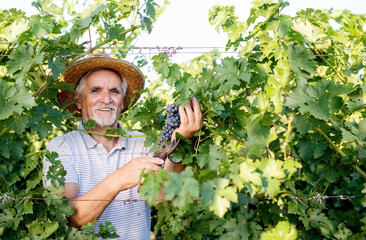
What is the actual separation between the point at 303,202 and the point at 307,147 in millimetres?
300

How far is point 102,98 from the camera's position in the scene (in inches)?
119

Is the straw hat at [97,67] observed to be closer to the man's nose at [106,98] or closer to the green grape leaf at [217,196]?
the man's nose at [106,98]

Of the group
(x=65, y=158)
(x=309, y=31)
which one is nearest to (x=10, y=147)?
(x=65, y=158)

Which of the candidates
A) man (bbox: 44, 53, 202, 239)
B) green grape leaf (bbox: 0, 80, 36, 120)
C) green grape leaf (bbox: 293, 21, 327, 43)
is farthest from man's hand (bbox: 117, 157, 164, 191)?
green grape leaf (bbox: 293, 21, 327, 43)

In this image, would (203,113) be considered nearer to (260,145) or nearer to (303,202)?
(260,145)

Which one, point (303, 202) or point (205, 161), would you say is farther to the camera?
point (303, 202)

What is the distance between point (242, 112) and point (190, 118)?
30 cm

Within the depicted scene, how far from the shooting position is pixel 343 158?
2.27 m

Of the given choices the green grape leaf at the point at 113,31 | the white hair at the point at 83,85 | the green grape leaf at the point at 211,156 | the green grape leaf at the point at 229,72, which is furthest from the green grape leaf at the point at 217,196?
the white hair at the point at 83,85

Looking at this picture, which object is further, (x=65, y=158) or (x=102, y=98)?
(x=102, y=98)

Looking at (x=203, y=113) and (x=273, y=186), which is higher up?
(x=203, y=113)

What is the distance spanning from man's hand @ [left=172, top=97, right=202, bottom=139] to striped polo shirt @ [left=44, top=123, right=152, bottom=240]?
73 cm

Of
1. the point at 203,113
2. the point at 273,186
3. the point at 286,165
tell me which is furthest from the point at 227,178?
the point at 203,113

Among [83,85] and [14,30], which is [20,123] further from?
[83,85]
